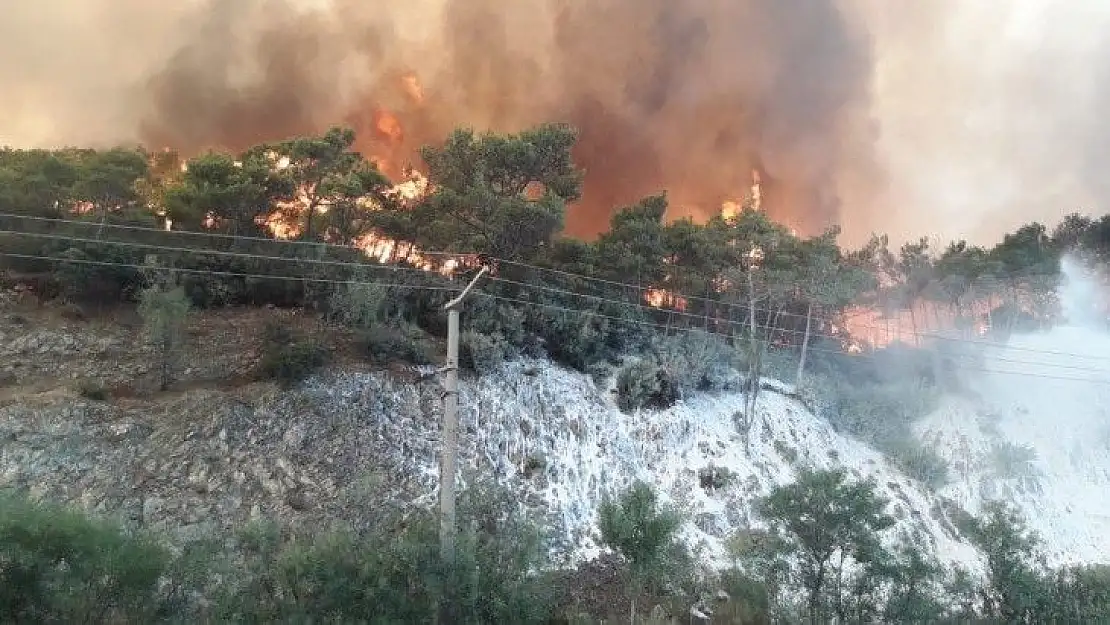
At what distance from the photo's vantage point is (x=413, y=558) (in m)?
18.5

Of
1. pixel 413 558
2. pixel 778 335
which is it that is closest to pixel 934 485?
pixel 778 335

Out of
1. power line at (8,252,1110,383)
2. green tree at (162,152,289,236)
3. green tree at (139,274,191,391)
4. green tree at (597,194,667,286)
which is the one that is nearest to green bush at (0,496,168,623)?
green tree at (139,274,191,391)

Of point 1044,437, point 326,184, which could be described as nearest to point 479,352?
point 326,184

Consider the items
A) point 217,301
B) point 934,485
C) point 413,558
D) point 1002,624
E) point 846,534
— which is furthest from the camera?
point 934,485

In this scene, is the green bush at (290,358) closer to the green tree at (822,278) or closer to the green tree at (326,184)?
the green tree at (326,184)

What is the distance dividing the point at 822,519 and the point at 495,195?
2361cm

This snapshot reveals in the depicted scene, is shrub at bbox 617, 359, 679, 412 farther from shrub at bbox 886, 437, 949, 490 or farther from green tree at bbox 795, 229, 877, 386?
shrub at bbox 886, 437, 949, 490

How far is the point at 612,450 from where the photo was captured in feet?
120

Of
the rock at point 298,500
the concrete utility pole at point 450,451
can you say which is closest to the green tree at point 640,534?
the concrete utility pole at point 450,451

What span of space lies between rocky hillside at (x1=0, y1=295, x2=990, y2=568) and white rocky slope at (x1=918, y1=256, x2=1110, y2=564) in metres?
6.44

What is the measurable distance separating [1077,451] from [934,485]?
49.0ft

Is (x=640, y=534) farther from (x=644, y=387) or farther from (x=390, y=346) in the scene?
(x=390, y=346)

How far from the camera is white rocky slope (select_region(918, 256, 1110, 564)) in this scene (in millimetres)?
43875

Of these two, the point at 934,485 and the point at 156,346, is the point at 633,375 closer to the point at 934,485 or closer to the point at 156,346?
the point at 934,485
